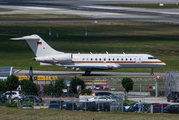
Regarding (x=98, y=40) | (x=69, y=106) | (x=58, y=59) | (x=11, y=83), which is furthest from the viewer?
(x=98, y=40)

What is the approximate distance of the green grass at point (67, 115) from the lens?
105 ft

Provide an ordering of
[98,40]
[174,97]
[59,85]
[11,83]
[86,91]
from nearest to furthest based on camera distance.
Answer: [174,97]
[86,91]
[11,83]
[59,85]
[98,40]

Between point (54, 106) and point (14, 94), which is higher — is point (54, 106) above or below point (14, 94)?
below

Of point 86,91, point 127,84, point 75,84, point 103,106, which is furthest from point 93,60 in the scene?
point 103,106

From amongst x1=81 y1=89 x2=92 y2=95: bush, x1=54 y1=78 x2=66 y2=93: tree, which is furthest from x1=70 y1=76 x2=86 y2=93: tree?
x1=81 y1=89 x2=92 y2=95: bush

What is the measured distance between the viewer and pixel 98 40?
93938 mm

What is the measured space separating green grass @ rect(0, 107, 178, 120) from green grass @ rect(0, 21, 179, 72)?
3340 centimetres

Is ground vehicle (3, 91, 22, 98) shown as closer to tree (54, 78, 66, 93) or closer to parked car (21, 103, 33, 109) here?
tree (54, 78, 66, 93)

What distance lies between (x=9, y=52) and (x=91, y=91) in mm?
40326

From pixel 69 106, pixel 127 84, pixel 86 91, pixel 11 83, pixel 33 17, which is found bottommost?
pixel 69 106

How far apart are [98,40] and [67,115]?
61398mm

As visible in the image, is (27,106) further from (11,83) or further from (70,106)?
(11,83)

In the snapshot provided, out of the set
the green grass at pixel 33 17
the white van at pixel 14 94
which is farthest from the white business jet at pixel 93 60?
the green grass at pixel 33 17

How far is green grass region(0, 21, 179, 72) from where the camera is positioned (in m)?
76.4
